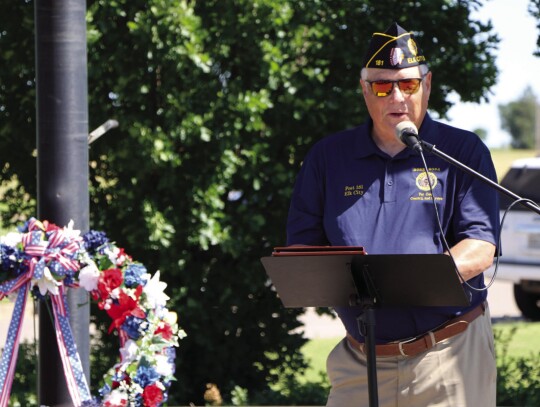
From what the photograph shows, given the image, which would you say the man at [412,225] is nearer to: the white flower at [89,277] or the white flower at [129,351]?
the white flower at [129,351]

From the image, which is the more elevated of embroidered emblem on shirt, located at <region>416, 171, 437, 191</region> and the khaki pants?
embroidered emblem on shirt, located at <region>416, 171, 437, 191</region>

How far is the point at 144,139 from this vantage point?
7.39 meters

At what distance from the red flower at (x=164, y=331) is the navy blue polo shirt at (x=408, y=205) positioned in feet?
3.82

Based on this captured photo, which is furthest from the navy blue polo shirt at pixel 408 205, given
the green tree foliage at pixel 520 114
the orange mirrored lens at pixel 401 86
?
the green tree foliage at pixel 520 114

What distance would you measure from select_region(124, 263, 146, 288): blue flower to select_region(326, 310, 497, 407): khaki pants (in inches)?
51.2

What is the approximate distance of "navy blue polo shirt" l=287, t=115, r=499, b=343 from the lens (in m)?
4.07

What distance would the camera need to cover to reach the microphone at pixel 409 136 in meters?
3.68

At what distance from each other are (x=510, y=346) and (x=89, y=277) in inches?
263

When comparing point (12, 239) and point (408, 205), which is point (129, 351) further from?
point (408, 205)

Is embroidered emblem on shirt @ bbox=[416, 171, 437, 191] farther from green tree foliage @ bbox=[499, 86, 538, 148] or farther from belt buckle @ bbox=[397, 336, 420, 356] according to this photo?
green tree foliage @ bbox=[499, 86, 538, 148]

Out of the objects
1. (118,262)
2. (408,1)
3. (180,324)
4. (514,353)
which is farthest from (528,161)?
(118,262)

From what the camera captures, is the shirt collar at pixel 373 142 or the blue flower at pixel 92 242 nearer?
the shirt collar at pixel 373 142

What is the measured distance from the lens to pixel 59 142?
5609 mm

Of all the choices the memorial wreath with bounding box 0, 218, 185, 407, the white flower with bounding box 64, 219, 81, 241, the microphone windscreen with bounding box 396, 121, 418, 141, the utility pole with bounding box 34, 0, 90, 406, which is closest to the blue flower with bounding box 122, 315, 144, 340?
the memorial wreath with bounding box 0, 218, 185, 407
